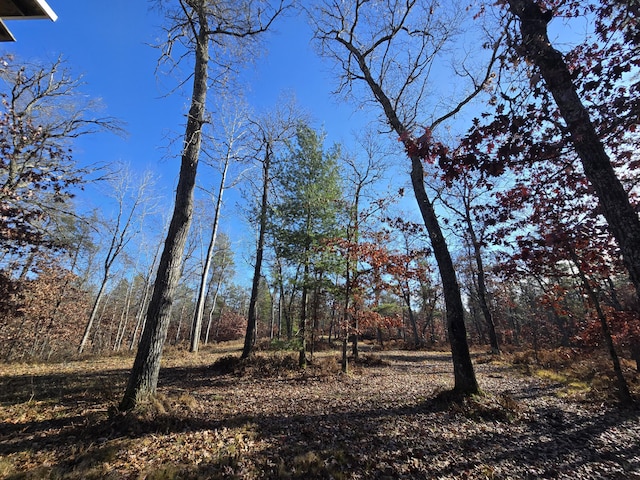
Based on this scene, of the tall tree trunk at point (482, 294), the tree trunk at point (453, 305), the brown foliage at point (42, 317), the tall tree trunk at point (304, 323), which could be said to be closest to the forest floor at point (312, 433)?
the tree trunk at point (453, 305)

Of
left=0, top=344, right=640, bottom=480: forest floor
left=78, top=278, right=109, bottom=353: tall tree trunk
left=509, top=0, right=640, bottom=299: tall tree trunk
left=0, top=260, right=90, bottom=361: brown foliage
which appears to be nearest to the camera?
left=509, top=0, right=640, bottom=299: tall tree trunk

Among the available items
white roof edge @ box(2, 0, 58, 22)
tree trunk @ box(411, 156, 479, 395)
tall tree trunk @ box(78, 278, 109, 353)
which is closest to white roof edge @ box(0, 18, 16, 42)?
white roof edge @ box(2, 0, 58, 22)

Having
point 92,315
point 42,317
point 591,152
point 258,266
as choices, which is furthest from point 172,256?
point 42,317

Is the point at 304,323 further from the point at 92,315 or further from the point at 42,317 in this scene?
the point at 42,317

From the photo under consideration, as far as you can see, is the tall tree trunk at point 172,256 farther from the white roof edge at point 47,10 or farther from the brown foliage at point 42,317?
the brown foliage at point 42,317

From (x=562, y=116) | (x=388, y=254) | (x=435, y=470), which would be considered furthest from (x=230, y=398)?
(x=562, y=116)

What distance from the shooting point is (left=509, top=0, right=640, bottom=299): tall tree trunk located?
124 inches

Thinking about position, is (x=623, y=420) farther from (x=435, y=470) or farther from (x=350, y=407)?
(x=350, y=407)

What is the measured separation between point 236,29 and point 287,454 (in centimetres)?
954

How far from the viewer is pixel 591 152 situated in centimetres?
345

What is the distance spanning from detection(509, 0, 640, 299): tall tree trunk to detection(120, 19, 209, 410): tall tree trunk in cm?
639

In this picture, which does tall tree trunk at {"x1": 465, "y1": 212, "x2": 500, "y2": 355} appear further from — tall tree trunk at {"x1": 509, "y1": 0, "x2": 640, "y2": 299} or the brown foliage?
the brown foliage

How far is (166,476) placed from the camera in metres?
3.27

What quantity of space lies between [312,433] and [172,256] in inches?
169
